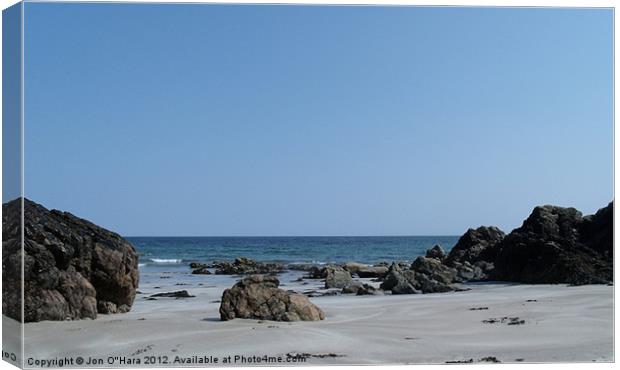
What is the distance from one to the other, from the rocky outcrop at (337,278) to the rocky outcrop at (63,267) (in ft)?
9.29

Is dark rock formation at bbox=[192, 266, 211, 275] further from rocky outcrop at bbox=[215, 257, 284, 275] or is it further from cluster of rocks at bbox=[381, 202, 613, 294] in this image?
cluster of rocks at bbox=[381, 202, 613, 294]

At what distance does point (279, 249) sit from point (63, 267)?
3730 millimetres

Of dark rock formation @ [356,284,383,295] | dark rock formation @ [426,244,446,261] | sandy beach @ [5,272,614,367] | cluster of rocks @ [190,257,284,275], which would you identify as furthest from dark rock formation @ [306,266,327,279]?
dark rock formation @ [426,244,446,261]

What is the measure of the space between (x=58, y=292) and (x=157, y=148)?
202cm

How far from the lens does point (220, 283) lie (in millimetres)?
11406

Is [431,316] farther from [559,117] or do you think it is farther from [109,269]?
[109,269]

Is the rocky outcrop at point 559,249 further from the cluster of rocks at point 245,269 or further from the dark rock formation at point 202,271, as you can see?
the dark rock formation at point 202,271

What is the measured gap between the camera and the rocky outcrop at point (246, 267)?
37.8 feet

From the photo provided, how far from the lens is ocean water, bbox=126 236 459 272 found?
11.5 m

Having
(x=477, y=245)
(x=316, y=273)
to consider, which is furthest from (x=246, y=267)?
(x=477, y=245)

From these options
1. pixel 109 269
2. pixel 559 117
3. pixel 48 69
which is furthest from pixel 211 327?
pixel 559 117

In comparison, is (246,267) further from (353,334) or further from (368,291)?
(353,334)

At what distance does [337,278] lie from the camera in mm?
12219

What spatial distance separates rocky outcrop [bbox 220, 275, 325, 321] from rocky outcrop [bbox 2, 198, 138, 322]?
1329 mm
